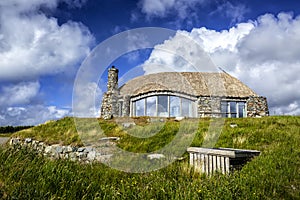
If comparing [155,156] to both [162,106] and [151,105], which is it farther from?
[151,105]

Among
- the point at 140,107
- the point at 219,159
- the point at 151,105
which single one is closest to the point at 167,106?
the point at 151,105

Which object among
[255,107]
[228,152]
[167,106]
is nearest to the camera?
A: [228,152]

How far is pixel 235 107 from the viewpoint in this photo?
81.7 feet

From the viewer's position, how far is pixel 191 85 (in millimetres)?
24906

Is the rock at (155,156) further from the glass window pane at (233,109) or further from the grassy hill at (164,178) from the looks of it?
the glass window pane at (233,109)

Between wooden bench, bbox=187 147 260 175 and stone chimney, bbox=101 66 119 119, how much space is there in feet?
58.0

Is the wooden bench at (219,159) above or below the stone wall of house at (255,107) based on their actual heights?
below

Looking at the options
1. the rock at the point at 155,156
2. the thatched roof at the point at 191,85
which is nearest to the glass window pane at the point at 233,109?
the thatched roof at the point at 191,85

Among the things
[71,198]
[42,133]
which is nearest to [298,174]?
[71,198]

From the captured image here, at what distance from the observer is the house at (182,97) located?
2344 centimetres

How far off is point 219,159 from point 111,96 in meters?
19.0

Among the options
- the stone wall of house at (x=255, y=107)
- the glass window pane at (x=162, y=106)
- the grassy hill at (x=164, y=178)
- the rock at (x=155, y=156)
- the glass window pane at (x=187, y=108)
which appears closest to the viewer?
the grassy hill at (x=164, y=178)

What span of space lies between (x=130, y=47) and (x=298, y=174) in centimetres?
686

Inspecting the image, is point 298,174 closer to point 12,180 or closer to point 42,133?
point 12,180
